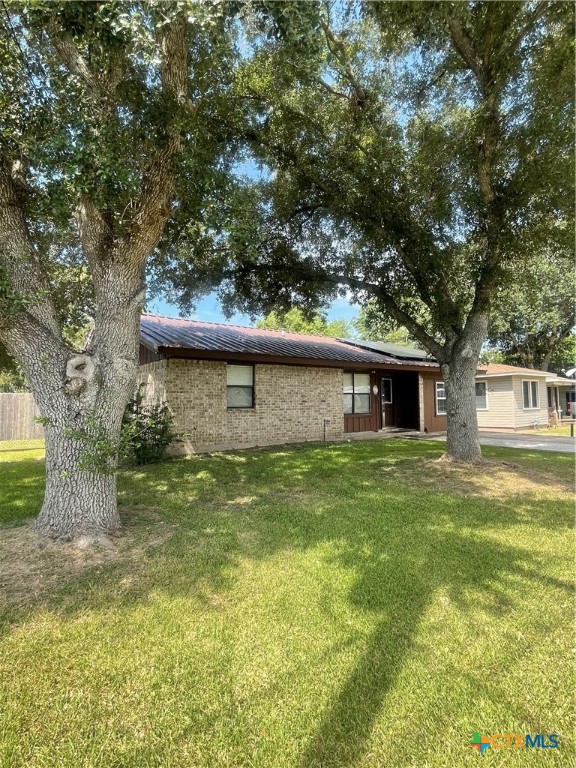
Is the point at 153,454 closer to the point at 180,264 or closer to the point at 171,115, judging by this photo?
the point at 180,264

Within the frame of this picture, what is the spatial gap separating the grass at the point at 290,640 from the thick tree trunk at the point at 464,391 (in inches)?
122

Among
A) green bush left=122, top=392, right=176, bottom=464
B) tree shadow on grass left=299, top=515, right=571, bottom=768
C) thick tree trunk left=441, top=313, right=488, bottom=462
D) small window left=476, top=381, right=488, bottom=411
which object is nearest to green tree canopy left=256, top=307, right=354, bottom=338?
small window left=476, top=381, right=488, bottom=411

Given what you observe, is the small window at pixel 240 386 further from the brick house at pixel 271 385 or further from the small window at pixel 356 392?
the small window at pixel 356 392

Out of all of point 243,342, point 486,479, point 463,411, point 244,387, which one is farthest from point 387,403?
point 486,479

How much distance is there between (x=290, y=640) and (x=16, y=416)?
626 inches

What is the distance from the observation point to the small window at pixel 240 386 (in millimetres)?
11281

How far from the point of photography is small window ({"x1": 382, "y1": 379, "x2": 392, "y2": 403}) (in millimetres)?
16141

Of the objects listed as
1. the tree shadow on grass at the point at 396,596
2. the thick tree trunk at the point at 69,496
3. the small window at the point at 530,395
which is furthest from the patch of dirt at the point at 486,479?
the small window at the point at 530,395

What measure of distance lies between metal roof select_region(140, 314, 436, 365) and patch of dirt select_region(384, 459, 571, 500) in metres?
5.23

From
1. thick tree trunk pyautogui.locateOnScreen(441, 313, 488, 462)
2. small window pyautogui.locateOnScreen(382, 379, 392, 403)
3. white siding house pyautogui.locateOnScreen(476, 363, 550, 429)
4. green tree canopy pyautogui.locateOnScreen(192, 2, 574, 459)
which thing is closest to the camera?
green tree canopy pyautogui.locateOnScreen(192, 2, 574, 459)

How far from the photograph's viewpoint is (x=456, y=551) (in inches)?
164

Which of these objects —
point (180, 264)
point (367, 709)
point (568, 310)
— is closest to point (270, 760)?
point (367, 709)

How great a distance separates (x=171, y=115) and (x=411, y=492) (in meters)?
6.10

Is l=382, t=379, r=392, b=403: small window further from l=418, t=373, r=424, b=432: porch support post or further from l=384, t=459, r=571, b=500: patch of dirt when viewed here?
l=384, t=459, r=571, b=500: patch of dirt
